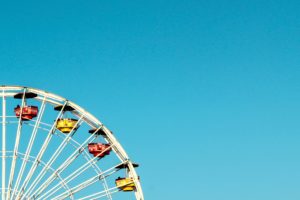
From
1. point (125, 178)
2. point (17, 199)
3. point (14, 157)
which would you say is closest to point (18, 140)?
point (14, 157)

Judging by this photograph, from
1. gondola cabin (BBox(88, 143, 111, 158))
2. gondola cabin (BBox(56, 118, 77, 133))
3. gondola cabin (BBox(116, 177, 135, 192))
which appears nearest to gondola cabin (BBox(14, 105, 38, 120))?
gondola cabin (BBox(56, 118, 77, 133))

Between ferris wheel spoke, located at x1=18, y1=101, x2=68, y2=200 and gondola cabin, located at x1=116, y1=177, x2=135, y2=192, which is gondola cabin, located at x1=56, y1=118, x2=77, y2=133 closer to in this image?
ferris wheel spoke, located at x1=18, y1=101, x2=68, y2=200

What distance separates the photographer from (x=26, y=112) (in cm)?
4662

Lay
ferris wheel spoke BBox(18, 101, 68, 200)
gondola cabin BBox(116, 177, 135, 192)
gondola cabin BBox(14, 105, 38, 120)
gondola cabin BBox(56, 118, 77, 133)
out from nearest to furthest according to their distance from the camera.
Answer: ferris wheel spoke BBox(18, 101, 68, 200) < gondola cabin BBox(14, 105, 38, 120) < gondola cabin BBox(56, 118, 77, 133) < gondola cabin BBox(116, 177, 135, 192)

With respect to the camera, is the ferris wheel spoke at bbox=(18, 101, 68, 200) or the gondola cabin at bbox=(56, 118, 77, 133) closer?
the ferris wheel spoke at bbox=(18, 101, 68, 200)

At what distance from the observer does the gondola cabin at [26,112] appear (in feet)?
152

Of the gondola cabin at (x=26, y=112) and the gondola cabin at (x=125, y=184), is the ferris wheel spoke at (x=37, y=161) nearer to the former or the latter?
the gondola cabin at (x=26, y=112)

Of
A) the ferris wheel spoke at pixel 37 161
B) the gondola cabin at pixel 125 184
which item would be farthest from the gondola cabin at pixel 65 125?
the gondola cabin at pixel 125 184

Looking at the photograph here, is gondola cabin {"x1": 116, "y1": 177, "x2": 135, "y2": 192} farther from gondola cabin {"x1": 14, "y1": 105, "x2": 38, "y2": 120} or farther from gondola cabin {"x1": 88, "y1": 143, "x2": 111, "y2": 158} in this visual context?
gondola cabin {"x1": 14, "y1": 105, "x2": 38, "y2": 120}

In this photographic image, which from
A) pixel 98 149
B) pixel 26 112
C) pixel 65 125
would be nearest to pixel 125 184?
pixel 98 149

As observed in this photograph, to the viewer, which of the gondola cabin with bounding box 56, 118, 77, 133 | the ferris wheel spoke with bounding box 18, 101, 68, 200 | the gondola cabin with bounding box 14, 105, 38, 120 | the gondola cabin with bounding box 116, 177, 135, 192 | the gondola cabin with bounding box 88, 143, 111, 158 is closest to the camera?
the ferris wheel spoke with bounding box 18, 101, 68, 200

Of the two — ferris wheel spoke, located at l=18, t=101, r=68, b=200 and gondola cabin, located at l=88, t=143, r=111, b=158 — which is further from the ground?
gondola cabin, located at l=88, t=143, r=111, b=158

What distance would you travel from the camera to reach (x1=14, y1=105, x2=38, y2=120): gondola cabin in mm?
46438

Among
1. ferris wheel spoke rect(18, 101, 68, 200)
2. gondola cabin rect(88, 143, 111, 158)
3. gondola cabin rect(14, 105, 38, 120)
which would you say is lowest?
ferris wheel spoke rect(18, 101, 68, 200)
